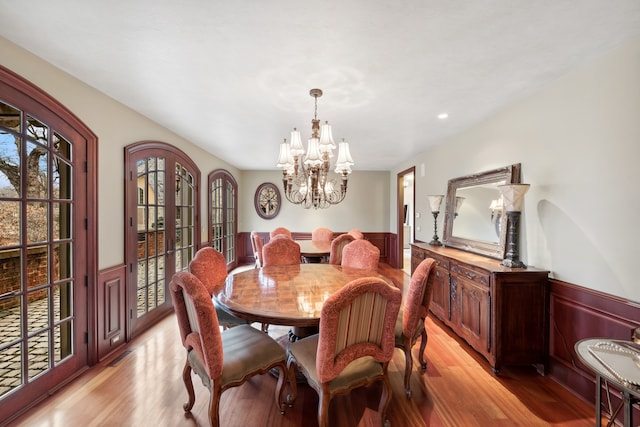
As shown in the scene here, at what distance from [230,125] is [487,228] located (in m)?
3.32

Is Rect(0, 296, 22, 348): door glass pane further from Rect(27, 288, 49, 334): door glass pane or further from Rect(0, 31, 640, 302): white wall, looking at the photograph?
Rect(0, 31, 640, 302): white wall

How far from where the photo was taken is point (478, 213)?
10.4 feet

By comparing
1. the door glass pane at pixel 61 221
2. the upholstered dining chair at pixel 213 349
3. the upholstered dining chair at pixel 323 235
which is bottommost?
the upholstered dining chair at pixel 213 349

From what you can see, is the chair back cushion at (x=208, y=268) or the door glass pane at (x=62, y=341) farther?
the chair back cushion at (x=208, y=268)

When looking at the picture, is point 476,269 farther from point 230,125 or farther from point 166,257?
point 166,257

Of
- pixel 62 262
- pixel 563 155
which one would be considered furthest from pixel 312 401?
pixel 563 155

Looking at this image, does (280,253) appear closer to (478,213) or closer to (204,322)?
(204,322)

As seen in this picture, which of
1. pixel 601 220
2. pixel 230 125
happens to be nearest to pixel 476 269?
pixel 601 220

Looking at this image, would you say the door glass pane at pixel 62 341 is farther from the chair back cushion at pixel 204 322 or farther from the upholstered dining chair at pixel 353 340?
the upholstered dining chair at pixel 353 340

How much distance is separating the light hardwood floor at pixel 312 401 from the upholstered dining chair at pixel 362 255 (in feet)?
3.29

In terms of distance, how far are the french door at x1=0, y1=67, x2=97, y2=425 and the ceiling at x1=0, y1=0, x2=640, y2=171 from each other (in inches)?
19.1

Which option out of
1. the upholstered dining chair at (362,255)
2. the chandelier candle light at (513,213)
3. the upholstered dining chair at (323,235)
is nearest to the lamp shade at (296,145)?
the upholstered dining chair at (362,255)

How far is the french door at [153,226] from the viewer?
2.87 meters

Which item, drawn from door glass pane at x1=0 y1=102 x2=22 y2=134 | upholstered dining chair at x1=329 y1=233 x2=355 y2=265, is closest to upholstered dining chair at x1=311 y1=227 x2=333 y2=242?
upholstered dining chair at x1=329 y1=233 x2=355 y2=265
